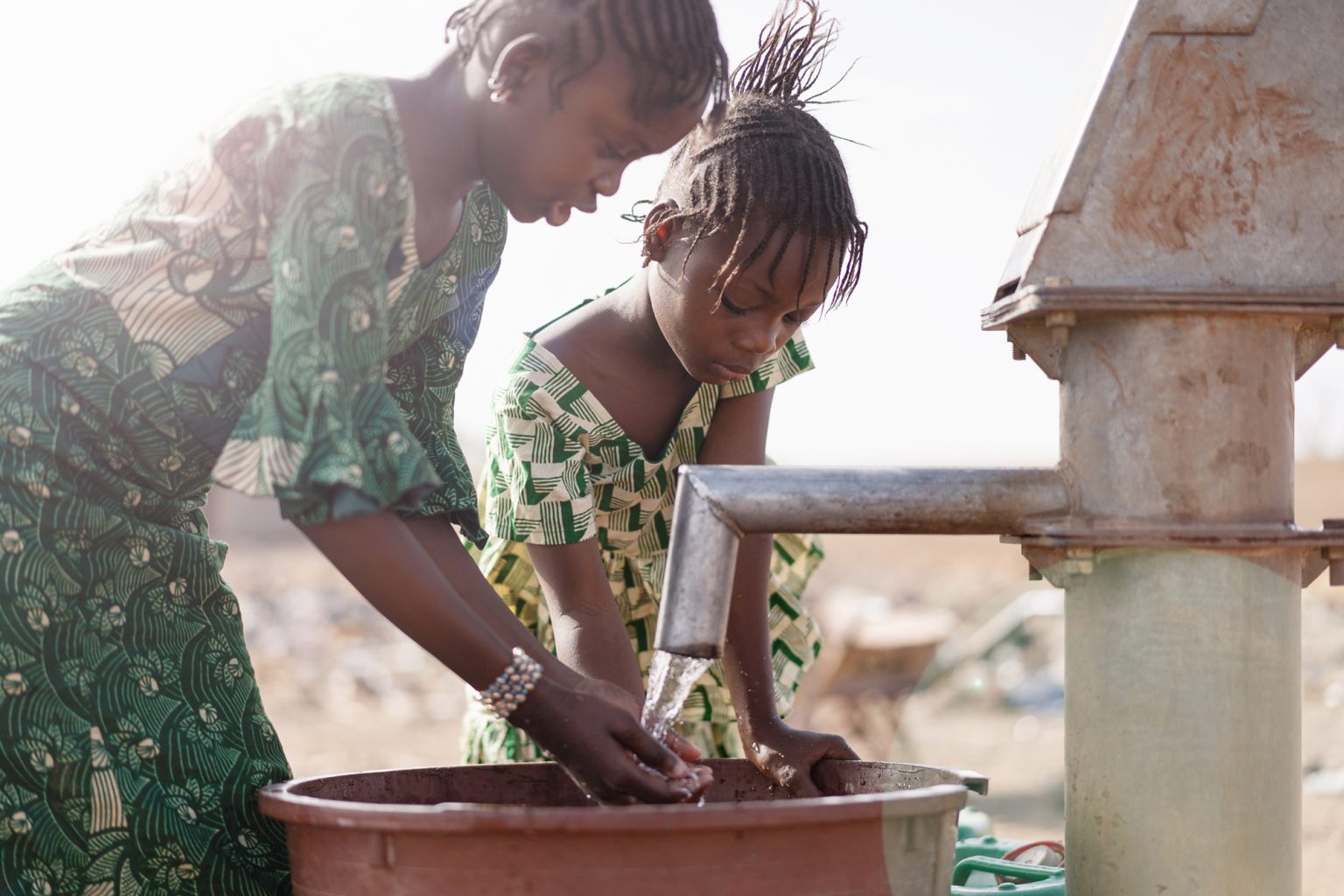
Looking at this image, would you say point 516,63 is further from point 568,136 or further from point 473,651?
point 473,651

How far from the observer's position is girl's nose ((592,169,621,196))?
1743 mm

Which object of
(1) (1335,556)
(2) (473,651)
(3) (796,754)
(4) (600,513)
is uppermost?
(4) (600,513)

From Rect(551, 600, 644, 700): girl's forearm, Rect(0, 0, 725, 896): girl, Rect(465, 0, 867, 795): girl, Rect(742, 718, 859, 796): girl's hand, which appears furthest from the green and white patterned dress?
Rect(0, 0, 725, 896): girl

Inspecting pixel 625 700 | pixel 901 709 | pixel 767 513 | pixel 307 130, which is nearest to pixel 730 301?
pixel 767 513

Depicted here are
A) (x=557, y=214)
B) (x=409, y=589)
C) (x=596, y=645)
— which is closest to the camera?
(x=409, y=589)

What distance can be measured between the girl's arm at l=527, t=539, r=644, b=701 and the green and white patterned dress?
30 mm

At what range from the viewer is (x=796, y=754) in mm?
2139

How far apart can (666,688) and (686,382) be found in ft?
2.59

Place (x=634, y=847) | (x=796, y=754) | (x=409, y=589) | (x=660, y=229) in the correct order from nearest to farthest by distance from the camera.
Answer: (x=634, y=847)
(x=409, y=589)
(x=796, y=754)
(x=660, y=229)

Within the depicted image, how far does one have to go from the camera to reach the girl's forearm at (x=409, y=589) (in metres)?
1.52

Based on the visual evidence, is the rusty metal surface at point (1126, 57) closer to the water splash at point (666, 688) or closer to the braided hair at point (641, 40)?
the braided hair at point (641, 40)

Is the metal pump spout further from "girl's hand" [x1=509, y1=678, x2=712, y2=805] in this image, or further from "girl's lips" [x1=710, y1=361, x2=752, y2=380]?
"girl's lips" [x1=710, y1=361, x2=752, y2=380]

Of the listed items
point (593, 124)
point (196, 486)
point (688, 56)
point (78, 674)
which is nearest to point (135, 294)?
point (196, 486)

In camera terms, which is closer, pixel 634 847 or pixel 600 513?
pixel 634 847
